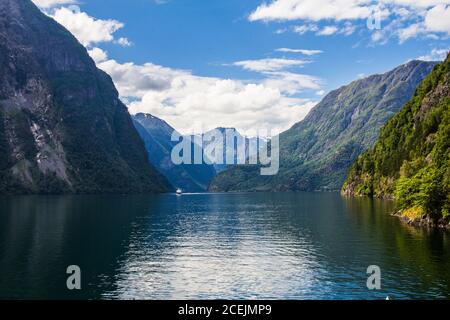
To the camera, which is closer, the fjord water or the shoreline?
the fjord water

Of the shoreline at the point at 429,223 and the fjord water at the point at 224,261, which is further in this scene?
the shoreline at the point at 429,223

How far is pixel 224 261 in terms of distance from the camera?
79.9 metres

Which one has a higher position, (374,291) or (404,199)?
(404,199)

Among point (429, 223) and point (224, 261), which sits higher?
point (429, 223)

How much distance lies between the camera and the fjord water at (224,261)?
58.7m

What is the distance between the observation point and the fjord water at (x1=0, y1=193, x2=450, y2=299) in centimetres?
5866

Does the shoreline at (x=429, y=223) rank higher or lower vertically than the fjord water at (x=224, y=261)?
higher

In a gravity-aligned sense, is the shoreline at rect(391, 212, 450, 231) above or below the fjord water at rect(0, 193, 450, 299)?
above

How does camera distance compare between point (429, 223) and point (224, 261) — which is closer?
point (224, 261)
